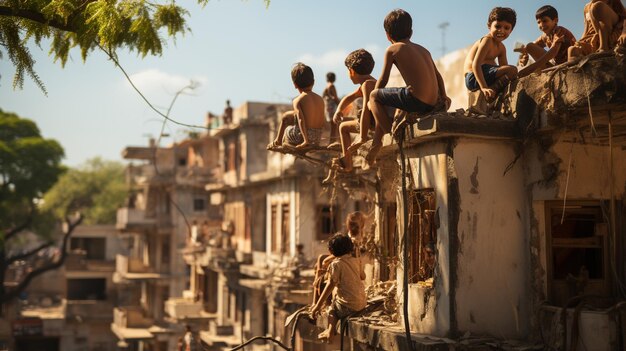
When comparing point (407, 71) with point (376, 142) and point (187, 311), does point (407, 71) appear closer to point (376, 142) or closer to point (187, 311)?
point (376, 142)

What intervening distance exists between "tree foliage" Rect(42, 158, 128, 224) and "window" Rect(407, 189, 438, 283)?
5967 centimetres

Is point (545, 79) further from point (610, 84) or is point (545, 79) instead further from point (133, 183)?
point (133, 183)

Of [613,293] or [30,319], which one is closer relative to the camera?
[613,293]

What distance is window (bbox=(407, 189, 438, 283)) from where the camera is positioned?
9.07m

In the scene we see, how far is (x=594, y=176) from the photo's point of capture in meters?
8.63

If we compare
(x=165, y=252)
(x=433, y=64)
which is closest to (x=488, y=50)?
(x=433, y=64)

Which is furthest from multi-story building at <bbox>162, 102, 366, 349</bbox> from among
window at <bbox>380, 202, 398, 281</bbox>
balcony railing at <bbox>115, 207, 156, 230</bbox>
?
balcony railing at <bbox>115, 207, 156, 230</bbox>

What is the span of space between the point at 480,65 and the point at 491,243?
2.02 m

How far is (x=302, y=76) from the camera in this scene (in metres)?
10.7

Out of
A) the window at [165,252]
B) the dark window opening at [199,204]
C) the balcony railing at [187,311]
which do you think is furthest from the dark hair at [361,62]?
the window at [165,252]

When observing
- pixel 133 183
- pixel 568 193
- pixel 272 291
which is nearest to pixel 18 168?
pixel 133 183

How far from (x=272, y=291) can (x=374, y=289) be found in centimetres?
968

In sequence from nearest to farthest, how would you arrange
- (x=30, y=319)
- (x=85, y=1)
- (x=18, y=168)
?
1. (x=85, y=1)
2. (x=30, y=319)
3. (x=18, y=168)

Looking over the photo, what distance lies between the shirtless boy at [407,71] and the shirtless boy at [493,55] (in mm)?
502
